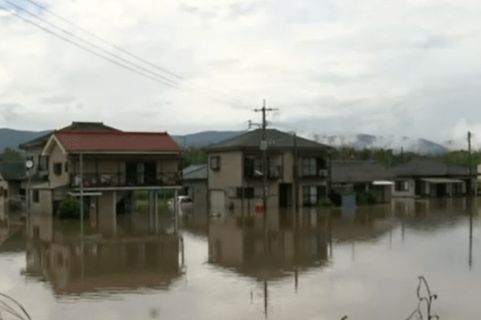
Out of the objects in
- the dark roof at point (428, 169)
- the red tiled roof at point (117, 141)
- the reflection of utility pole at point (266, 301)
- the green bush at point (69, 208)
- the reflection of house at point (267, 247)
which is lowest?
the reflection of utility pole at point (266, 301)

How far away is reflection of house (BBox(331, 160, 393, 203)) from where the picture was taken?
49438mm

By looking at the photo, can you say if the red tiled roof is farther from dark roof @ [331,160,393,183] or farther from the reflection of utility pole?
the reflection of utility pole

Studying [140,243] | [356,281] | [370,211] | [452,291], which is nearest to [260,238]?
[140,243]

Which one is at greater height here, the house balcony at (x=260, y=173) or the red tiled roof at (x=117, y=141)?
the red tiled roof at (x=117, y=141)

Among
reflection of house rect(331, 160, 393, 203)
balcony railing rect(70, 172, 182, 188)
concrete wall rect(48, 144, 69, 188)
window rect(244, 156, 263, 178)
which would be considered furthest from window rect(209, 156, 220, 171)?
concrete wall rect(48, 144, 69, 188)

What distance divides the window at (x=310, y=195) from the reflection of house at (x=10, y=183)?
19283 millimetres

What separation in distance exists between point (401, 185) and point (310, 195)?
18667 mm

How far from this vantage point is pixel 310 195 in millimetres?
45562

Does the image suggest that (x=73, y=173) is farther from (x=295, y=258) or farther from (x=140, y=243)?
(x=295, y=258)

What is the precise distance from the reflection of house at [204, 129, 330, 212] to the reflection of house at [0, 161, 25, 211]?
539 inches

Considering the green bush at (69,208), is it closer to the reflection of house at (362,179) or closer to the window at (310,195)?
the window at (310,195)

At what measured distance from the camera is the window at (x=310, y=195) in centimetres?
4531

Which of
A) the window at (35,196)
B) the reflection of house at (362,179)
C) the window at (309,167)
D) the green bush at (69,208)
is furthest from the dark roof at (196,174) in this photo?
the green bush at (69,208)

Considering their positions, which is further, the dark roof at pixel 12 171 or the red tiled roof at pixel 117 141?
the dark roof at pixel 12 171
